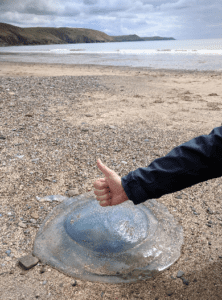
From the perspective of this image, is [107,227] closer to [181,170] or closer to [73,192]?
[73,192]

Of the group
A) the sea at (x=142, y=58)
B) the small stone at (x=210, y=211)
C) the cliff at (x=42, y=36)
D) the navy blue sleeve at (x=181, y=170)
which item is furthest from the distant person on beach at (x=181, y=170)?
the cliff at (x=42, y=36)

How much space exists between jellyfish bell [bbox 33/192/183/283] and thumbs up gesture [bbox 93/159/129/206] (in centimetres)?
50

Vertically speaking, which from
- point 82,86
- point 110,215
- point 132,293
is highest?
point 82,86

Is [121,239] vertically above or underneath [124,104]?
underneath

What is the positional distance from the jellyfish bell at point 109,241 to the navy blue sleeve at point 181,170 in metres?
0.70

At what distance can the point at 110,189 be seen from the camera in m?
1.42

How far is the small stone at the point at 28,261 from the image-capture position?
5.29 ft

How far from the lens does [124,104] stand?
5.13 meters

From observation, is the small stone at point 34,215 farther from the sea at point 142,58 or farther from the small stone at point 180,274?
the sea at point 142,58

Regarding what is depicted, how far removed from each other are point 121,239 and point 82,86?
17.6 feet

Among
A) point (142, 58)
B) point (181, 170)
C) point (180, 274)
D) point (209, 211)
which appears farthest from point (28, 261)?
point (142, 58)

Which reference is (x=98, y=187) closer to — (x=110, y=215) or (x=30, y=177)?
(x=110, y=215)

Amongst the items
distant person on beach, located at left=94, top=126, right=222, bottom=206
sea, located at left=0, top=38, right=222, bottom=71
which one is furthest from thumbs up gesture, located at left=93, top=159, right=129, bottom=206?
sea, located at left=0, top=38, right=222, bottom=71

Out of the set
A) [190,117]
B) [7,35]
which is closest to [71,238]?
[190,117]
